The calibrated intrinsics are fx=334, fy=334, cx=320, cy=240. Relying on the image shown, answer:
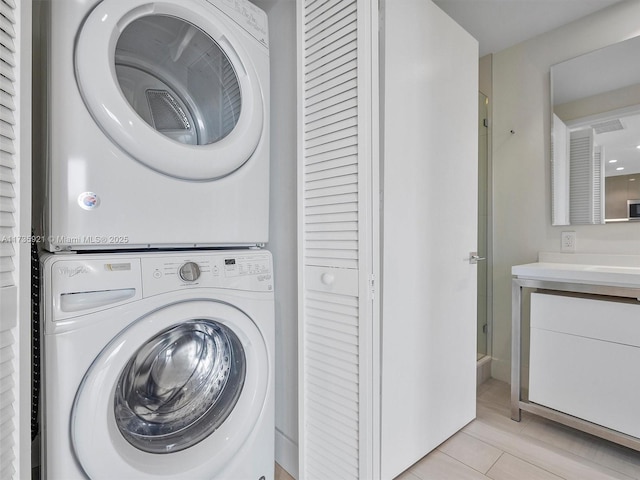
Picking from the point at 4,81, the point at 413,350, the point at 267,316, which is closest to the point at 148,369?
the point at 267,316

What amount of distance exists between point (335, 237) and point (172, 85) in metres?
0.73

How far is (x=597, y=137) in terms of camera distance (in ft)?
5.96

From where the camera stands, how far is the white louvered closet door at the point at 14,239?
67cm

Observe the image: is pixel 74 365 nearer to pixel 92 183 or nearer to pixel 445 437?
pixel 92 183

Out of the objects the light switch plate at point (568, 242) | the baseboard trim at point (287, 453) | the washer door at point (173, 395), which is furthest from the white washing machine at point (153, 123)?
the light switch plate at point (568, 242)

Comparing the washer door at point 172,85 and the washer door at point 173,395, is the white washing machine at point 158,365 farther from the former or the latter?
the washer door at point 172,85

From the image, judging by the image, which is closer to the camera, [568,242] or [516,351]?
[516,351]

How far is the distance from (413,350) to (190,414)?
844mm

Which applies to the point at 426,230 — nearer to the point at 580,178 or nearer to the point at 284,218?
the point at 284,218

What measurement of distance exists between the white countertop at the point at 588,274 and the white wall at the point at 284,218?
118cm

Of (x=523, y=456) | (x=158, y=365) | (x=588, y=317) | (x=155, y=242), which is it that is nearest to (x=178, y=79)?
(x=155, y=242)

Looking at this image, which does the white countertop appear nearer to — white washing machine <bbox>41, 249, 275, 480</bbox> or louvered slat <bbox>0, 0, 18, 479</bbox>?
white washing machine <bbox>41, 249, 275, 480</bbox>

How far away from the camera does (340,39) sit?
1.11m

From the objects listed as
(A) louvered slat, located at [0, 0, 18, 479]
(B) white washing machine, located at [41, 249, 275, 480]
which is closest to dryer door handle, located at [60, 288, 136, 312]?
(B) white washing machine, located at [41, 249, 275, 480]
